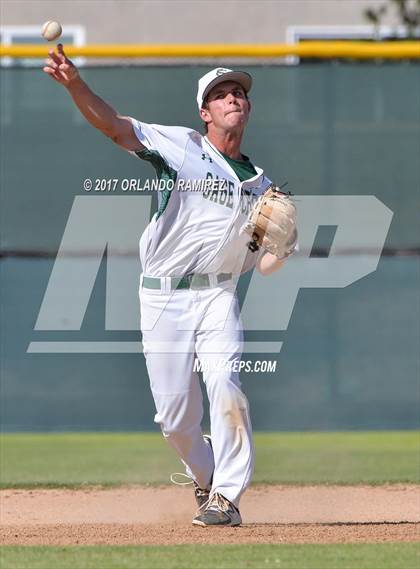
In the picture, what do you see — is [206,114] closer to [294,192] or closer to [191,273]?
[191,273]

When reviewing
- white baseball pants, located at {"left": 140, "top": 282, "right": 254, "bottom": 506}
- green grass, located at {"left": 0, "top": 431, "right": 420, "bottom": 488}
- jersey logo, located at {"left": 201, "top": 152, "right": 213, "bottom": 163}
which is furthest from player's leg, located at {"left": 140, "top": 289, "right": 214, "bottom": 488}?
green grass, located at {"left": 0, "top": 431, "right": 420, "bottom": 488}

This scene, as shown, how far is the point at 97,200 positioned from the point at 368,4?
16.0ft

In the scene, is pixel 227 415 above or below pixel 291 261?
below

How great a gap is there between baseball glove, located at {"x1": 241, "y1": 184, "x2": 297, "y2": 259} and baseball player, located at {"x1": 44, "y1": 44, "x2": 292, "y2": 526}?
0.04m

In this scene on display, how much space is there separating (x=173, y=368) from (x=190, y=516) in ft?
3.47

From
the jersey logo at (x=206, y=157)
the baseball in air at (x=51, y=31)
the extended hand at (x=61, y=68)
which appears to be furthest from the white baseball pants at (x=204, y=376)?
the baseball in air at (x=51, y=31)

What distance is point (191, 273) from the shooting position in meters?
4.64

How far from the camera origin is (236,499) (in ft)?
14.6

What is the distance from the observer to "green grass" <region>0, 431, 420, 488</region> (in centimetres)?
644

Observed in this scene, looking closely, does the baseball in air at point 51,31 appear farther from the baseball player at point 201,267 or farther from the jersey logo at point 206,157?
the jersey logo at point 206,157

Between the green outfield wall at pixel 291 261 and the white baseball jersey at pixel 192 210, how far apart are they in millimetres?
2776

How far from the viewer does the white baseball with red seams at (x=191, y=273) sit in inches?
178

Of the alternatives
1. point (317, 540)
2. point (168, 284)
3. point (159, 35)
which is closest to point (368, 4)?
point (159, 35)

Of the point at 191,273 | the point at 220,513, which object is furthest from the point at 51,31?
the point at 220,513
